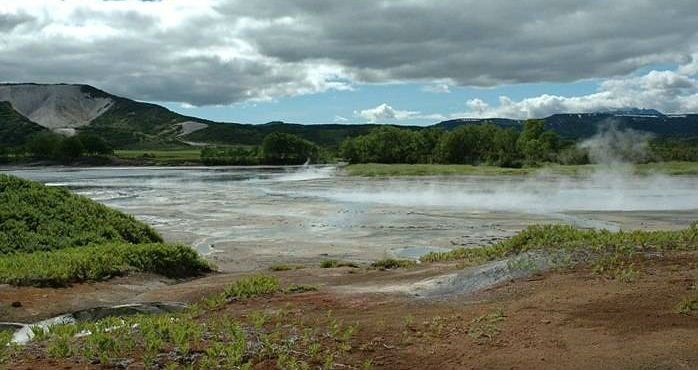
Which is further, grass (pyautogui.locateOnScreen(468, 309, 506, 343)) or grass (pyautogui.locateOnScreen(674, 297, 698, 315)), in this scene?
grass (pyautogui.locateOnScreen(674, 297, 698, 315))

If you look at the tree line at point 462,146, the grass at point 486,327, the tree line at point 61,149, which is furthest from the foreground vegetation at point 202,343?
the tree line at point 61,149

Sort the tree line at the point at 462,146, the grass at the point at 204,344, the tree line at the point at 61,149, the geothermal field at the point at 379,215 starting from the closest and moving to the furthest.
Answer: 1. the grass at the point at 204,344
2. the geothermal field at the point at 379,215
3. the tree line at the point at 462,146
4. the tree line at the point at 61,149

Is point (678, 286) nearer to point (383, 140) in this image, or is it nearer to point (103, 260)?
point (103, 260)

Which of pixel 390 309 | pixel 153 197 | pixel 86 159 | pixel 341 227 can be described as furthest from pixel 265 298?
→ pixel 86 159

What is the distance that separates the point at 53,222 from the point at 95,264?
555cm

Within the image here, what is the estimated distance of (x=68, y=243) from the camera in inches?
814

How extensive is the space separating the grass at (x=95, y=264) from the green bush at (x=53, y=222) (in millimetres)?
1246

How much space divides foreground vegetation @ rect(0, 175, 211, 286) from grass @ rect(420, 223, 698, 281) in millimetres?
8725

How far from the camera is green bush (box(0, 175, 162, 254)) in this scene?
Result: 20391mm

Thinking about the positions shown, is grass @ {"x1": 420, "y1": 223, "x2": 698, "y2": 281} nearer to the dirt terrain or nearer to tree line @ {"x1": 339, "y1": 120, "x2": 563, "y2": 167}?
the dirt terrain

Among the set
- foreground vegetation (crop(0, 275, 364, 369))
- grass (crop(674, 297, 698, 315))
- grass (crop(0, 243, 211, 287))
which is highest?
grass (crop(674, 297, 698, 315))

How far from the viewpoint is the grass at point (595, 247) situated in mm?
12854

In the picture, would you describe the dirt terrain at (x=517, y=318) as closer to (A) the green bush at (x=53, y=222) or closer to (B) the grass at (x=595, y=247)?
(B) the grass at (x=595, y=247)

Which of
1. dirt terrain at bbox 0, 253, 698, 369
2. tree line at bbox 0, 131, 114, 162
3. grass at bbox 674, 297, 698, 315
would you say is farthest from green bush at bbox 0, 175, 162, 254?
tree line at bbox 0, 131, 114, 162
